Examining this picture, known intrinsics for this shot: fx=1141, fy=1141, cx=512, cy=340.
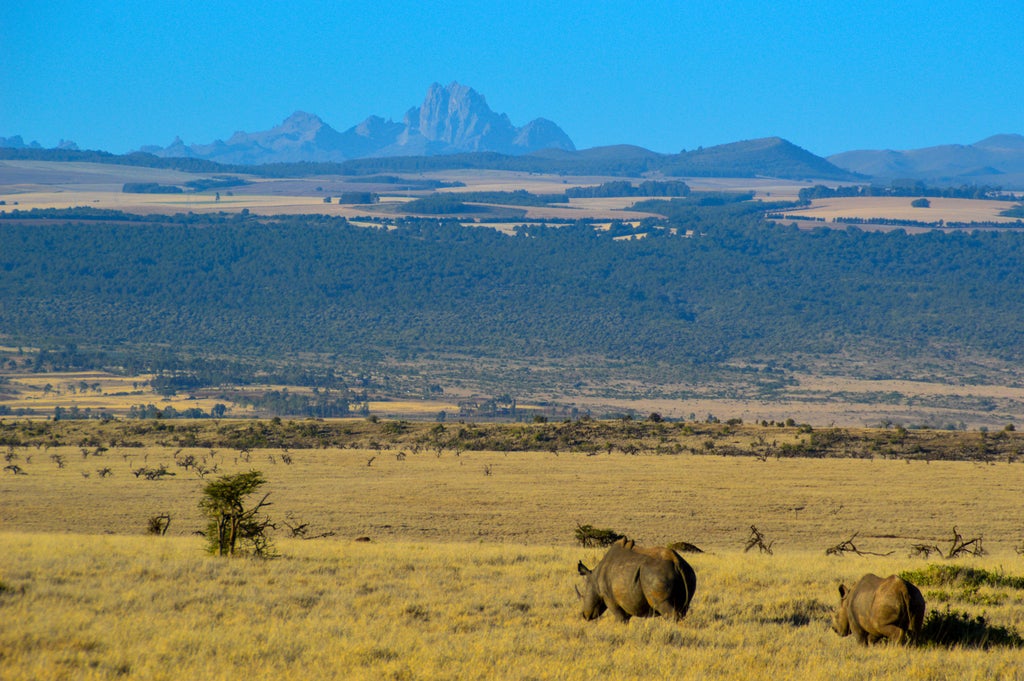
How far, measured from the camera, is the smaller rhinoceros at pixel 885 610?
1123 centimetres

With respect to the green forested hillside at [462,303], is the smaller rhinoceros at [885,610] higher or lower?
higher

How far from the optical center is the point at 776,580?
15773mm

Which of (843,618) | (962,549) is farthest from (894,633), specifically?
(962,549)

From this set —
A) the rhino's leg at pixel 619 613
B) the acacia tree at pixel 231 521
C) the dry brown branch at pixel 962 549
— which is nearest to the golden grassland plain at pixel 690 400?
the dry brown branch at pixel 962 549

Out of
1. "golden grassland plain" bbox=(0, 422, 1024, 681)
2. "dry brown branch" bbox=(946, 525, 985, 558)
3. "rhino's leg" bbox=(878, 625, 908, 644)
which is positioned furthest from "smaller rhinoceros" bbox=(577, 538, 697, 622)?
"dry brown branch" bbox=(946, 525, 985, 558)

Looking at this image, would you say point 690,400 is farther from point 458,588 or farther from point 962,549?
point 458,588

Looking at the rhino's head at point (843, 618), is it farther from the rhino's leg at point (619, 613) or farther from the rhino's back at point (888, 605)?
the rhino's leg at point (619, 613)

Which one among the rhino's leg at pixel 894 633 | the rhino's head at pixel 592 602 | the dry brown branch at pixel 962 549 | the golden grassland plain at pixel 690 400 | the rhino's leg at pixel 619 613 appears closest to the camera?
the rhino's leg at pixel 894 633

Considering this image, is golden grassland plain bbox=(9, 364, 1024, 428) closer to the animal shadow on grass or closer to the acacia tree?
the acacia tree

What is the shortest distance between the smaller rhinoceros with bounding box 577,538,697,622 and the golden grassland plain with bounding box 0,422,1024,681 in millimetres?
214

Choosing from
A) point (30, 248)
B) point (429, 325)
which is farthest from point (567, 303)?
point (30, 248)

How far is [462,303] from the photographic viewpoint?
17575 cm

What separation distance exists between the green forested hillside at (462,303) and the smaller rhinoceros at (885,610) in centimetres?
13112

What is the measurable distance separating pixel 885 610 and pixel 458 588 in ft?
18.6
